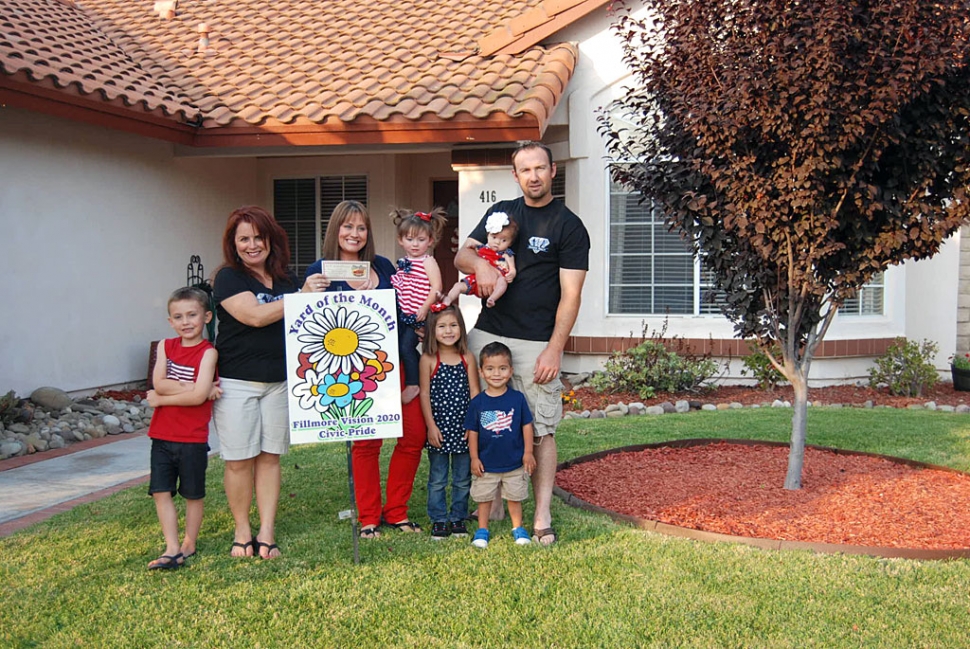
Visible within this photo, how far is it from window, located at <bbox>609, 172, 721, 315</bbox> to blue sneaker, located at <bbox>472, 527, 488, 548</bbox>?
6.51 m

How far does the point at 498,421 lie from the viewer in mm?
4809

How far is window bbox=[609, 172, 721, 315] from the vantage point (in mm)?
10836

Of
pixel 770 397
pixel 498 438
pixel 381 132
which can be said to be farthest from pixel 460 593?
pixel 770 397

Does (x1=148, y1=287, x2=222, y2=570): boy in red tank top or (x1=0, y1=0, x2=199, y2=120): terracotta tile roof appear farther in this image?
(x1=0, y1=0, x2=199, y2=120): terracotta tile roof

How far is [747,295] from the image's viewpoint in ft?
19.9

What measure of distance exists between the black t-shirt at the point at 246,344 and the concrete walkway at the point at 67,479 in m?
1.76

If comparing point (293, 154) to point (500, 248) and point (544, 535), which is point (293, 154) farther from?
point (544, 535)

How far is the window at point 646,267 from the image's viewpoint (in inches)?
427

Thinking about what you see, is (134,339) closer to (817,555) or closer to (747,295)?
(747,295)

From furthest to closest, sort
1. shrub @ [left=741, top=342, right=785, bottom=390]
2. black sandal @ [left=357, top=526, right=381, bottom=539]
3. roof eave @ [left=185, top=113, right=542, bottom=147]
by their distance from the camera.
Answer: shrub @ [left=741, top=342, right=785, bottom=390] → roof eave @ [left=185, top=113, right=542, bottom=147] → black sandal @ [left=357, top=526, right=381, bottom=539]

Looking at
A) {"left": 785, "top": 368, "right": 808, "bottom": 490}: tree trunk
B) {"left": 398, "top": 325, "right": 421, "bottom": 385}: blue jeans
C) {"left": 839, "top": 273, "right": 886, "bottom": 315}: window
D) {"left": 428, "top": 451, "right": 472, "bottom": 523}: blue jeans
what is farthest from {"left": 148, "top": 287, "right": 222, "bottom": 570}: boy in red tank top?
{"left": 839, "top": 273, "right": 886, "bottom": 315}: window

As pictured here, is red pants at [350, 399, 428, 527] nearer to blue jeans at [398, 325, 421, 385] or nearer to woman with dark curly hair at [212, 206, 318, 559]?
blue jeans at [398, 325, 421, 385]

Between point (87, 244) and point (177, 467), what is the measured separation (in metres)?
6.07

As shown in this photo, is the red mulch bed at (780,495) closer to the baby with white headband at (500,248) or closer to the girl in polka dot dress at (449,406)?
the girl in polka dot dress at (449,406)
